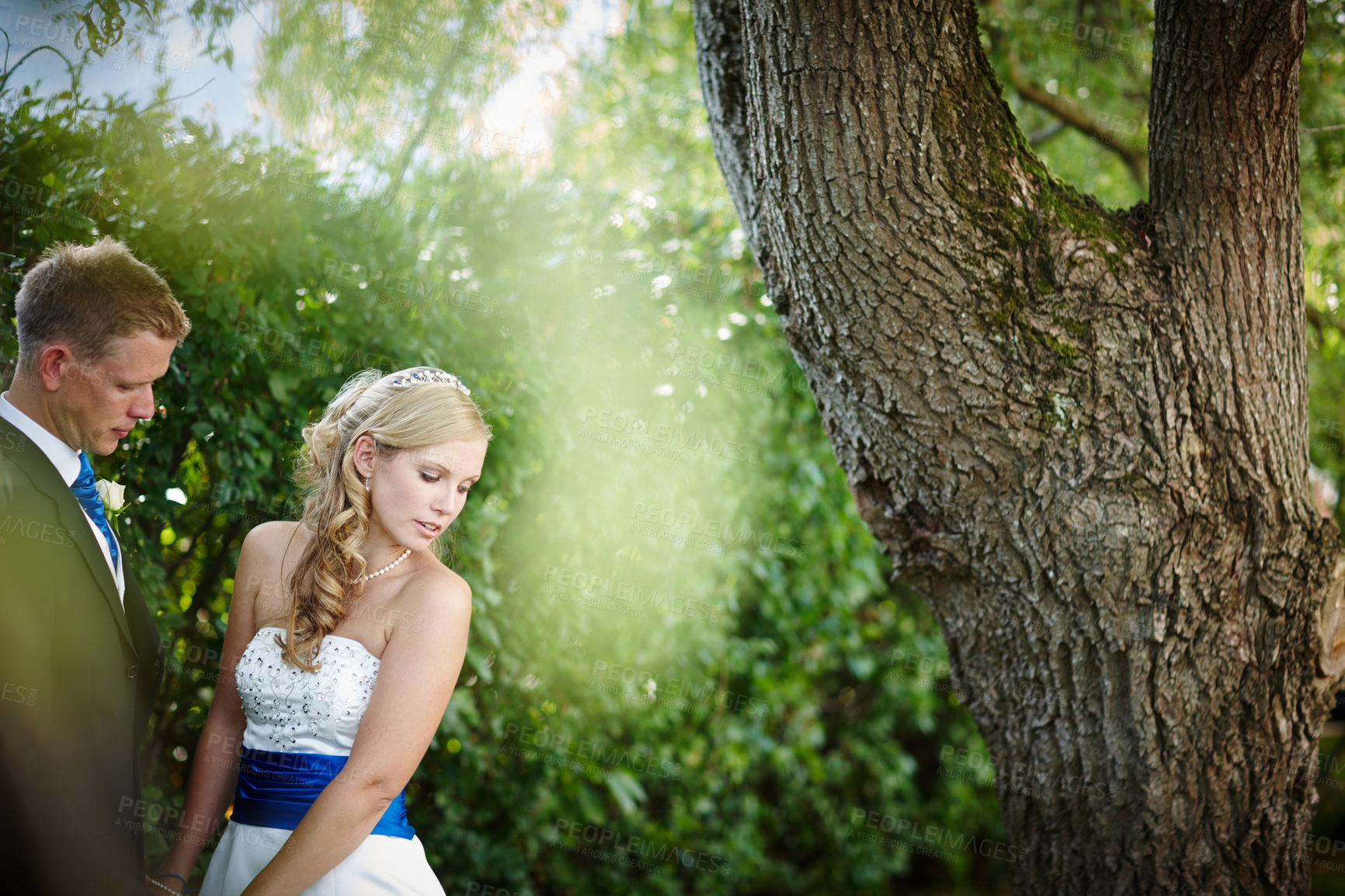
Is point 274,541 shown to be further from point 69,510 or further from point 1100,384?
point 1100,384

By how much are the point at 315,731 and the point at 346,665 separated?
167 millimetres

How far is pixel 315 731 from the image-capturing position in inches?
74.9

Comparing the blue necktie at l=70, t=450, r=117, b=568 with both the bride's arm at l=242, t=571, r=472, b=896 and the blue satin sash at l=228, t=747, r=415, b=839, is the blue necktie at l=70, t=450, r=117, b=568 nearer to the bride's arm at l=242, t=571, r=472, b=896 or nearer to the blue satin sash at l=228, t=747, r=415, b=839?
the blue satin sash at l=228, t=747, r=415, b=839

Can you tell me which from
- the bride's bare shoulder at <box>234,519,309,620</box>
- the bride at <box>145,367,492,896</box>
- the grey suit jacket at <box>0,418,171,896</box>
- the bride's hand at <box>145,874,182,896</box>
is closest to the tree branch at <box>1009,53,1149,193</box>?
the bride at <box>145,367,492,896</box>

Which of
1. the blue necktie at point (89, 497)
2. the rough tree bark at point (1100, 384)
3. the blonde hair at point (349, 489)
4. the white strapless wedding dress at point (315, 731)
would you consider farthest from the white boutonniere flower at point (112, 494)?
the rough tree bark at point (1100, 384)

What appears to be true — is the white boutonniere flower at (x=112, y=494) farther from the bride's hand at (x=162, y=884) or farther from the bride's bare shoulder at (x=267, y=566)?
the bride's hand at (x=162, y=884)

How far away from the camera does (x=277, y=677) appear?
6.31ft

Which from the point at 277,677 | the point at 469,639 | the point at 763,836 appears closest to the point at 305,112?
the point at 469,639

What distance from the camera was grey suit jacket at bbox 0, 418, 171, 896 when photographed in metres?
1.60

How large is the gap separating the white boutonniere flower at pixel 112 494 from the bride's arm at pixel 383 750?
1123 mm

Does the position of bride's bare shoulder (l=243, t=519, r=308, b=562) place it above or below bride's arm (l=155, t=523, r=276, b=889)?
above

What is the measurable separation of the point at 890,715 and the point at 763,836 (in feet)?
3.74

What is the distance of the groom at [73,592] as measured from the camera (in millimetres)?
1619

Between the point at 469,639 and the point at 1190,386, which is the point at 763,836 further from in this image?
the point at 1190,386
